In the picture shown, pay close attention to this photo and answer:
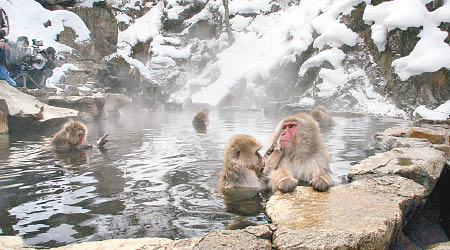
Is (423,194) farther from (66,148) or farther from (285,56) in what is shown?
(285,56)

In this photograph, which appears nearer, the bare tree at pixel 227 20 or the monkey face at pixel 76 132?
the monkey face at pixel 76 132

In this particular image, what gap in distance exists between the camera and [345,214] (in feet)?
6.49

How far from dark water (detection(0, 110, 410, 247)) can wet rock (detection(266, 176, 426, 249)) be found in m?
0.40

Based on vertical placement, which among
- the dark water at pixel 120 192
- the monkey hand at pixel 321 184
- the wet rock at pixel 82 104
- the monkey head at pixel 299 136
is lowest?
the dark water at pixel 120 192

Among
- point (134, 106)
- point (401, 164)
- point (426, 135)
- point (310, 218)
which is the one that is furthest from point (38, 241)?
point (134, 106)

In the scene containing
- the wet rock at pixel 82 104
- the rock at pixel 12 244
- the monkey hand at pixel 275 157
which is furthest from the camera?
the wet rock at pixel 82 104

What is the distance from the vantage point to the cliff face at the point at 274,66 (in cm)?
1095

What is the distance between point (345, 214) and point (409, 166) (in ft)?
3.90

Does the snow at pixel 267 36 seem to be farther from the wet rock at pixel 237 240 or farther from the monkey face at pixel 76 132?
the wet rock at pixel 237 240

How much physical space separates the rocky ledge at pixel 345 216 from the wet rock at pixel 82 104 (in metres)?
9.05

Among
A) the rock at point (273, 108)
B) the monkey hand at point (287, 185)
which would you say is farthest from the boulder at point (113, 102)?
the monkey hand at point (287, 185)

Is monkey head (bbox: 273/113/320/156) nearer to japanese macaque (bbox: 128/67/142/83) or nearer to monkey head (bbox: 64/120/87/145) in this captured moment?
monkey head (bbox: 64/120/87/145)

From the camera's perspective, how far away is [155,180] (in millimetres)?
3693

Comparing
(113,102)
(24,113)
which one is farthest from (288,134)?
(113,102)
